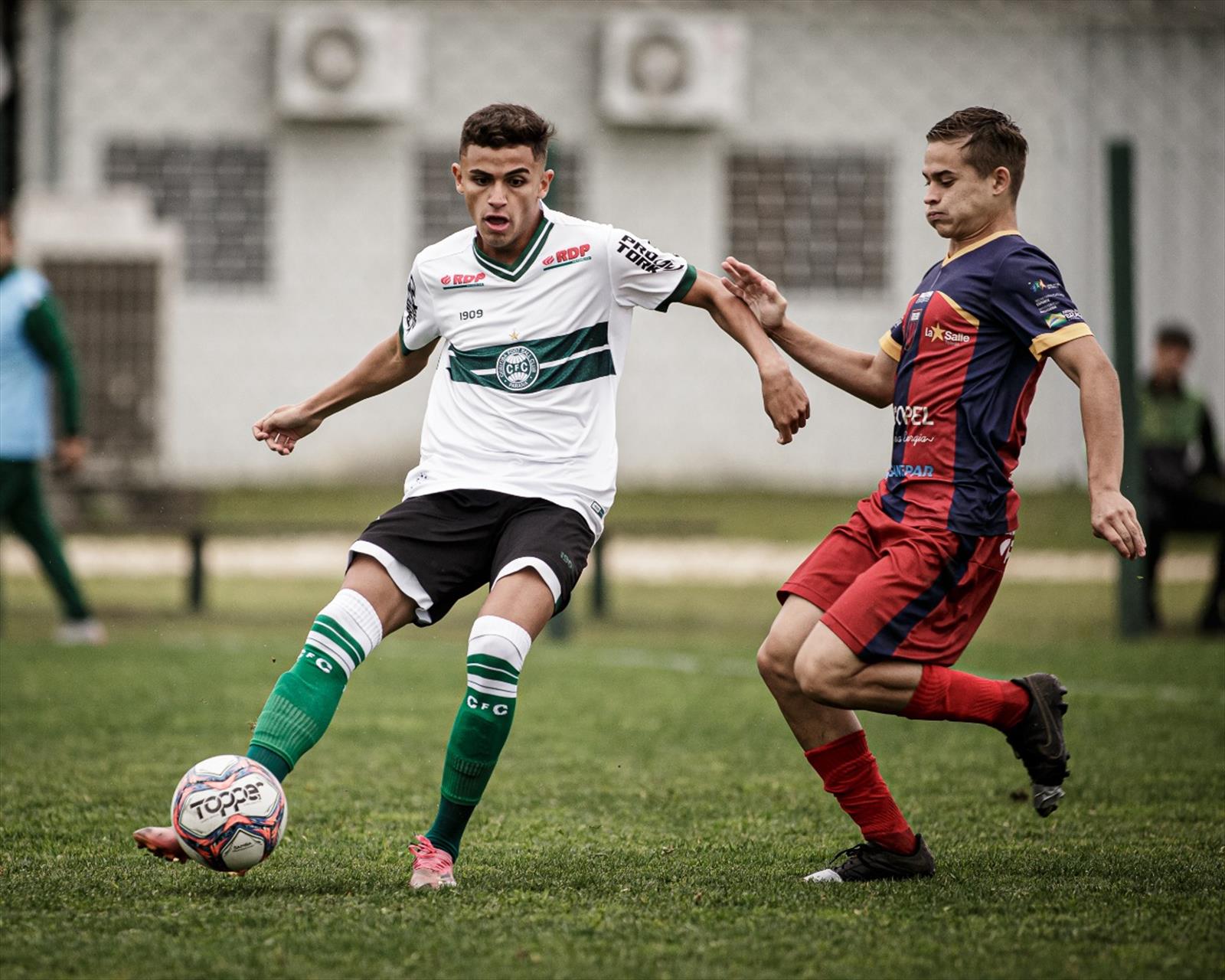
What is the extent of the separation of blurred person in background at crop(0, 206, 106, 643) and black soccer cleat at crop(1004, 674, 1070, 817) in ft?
19.0

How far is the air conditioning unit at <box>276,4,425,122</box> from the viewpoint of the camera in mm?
16500

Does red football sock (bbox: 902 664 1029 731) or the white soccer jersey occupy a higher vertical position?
the white soccer jersey

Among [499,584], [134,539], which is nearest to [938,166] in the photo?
[499,584]

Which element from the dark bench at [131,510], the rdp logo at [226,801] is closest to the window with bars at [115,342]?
the dark bench at [131,510]

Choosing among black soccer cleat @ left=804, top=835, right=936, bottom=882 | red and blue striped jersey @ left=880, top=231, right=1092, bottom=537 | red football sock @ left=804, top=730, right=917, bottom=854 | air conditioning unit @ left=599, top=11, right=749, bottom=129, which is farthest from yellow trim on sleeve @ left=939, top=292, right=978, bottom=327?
air conditioning unit @ left=599, top=11, right=749, bottom=129

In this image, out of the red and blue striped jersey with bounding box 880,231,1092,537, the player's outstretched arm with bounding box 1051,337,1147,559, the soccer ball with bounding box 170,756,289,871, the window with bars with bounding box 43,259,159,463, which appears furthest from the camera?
the window with bars with bounding box 43,259,159,463

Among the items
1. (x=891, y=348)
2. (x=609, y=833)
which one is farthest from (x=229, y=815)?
(x=891, y=348)

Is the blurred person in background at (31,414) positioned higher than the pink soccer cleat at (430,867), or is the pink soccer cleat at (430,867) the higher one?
the blurred person in background at (31,414)

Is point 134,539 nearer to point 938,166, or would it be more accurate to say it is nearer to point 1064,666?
point 1064,666

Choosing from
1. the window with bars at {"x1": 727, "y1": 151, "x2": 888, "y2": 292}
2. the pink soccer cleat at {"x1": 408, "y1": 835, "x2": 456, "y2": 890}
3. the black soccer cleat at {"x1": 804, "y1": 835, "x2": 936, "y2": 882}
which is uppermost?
the window with bars at {"x1": 727, "y1": 151, "x2": 888, "y2": 292}

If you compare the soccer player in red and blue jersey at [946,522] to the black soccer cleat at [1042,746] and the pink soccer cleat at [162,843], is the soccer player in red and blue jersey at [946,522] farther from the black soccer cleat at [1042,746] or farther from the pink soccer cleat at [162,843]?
the pink soccer cleat at [162,843]

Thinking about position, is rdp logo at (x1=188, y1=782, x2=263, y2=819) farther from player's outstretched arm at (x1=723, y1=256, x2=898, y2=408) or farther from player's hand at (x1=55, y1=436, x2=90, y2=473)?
player's hand at (x1=55, y1=436, x2=90, y2=473)

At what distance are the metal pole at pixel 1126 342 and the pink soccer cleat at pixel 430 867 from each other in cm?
582

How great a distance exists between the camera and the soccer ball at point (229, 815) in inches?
139
